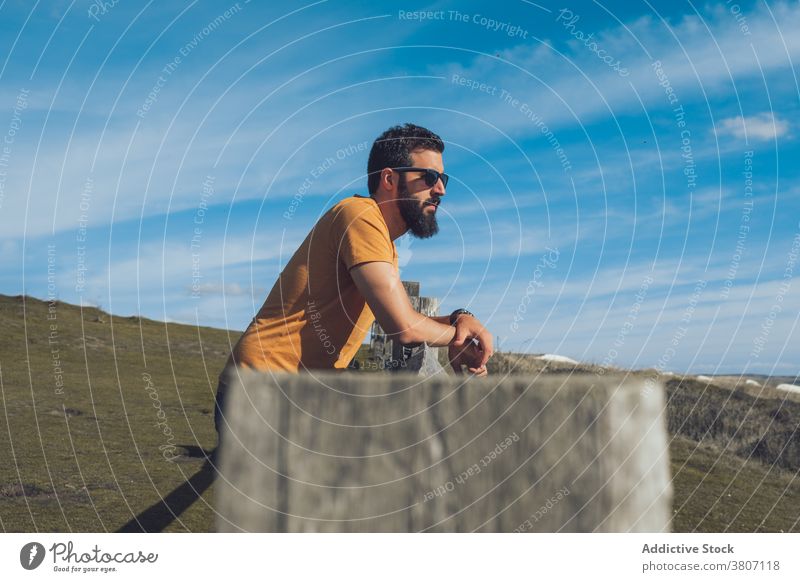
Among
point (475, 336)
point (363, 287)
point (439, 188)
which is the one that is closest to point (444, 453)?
point (475, 336)

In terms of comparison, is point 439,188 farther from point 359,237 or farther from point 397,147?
point 359,237

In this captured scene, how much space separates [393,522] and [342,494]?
0.43 feet

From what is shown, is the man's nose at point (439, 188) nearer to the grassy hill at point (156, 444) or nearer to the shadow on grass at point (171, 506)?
the shadow on grass at point (171, 506)

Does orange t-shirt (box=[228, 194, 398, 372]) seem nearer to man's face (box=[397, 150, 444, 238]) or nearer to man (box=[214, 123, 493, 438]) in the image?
man (box=[214, 123, 493, 438])

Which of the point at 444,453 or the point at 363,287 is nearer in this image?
the point at 444,453

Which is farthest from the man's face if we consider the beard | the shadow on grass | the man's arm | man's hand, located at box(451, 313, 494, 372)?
the shadow on grass

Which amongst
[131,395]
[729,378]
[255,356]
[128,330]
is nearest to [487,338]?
[255,356]

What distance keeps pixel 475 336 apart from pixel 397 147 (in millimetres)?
1299

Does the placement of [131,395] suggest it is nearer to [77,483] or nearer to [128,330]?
[77,483]

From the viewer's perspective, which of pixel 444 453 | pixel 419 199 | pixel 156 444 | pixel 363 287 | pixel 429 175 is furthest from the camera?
pixel 156 444

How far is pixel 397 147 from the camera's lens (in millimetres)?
3619

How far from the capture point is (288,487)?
168 cm
